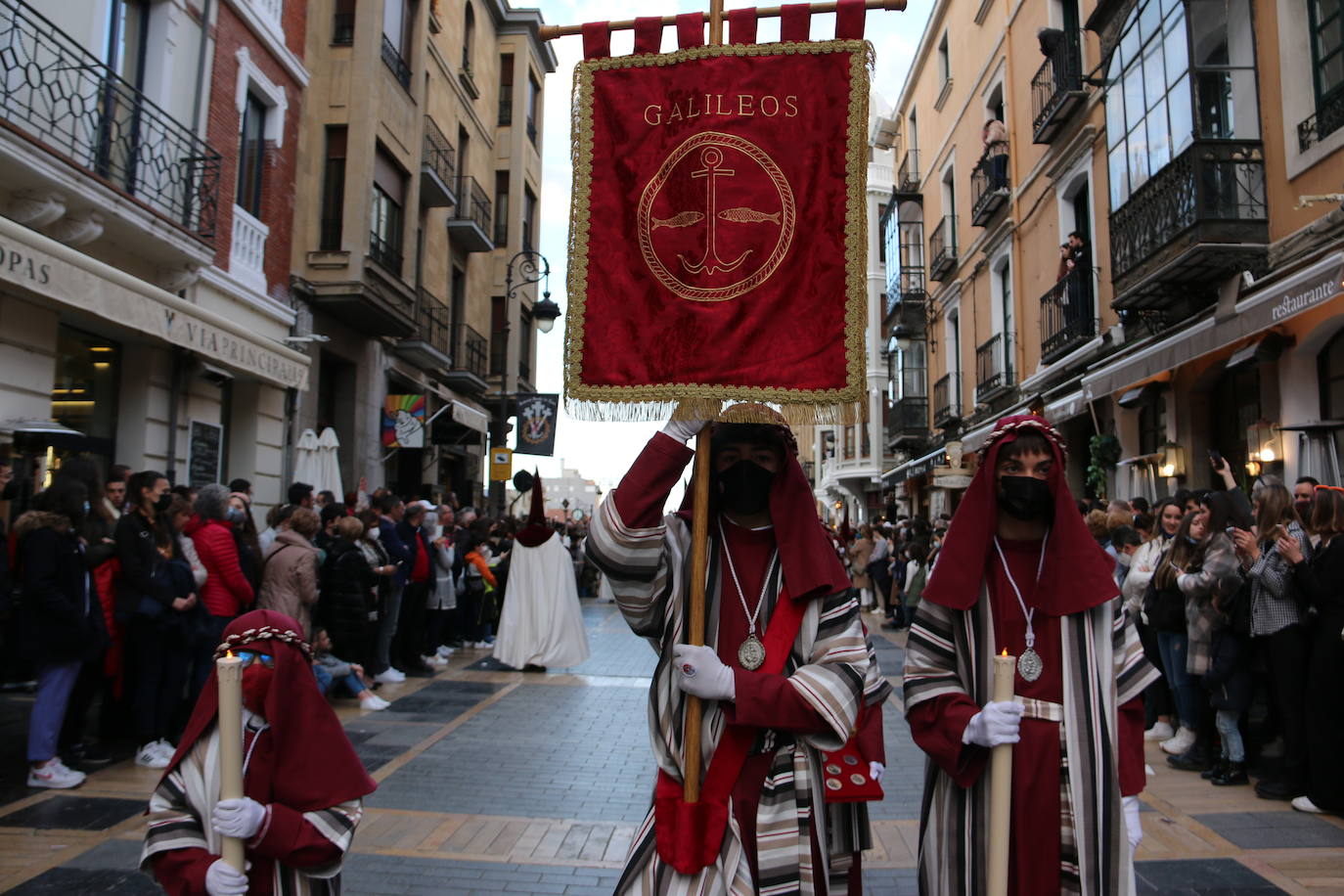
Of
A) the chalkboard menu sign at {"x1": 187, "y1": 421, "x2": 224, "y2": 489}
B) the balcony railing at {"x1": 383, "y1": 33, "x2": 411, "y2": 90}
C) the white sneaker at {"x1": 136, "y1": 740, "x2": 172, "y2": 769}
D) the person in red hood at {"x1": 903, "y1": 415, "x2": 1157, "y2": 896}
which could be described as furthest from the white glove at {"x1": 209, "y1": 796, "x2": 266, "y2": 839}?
the balcony railing at {"x1": 383, "y1": 33, "x2": 411, "y2": 90}

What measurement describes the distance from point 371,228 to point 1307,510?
14.9m

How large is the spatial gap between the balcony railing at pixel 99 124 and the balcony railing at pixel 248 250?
3.72ft

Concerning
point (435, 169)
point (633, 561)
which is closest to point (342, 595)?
point (633, 561)

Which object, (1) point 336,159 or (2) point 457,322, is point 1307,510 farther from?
(2) point 457,322

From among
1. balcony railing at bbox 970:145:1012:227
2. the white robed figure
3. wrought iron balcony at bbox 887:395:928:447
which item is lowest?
the white robed figure

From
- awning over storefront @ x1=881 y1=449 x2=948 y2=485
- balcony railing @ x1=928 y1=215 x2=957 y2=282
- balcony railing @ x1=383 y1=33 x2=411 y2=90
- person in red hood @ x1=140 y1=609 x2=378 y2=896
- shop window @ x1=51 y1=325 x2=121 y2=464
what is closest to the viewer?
person in red hood @ x1=140 y1=609 x2=378 y2=896

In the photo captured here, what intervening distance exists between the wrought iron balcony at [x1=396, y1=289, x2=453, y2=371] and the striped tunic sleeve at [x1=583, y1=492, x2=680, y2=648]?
54.1ft

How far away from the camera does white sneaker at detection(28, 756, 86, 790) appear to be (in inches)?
236

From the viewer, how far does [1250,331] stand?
823 centimetres

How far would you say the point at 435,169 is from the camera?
20.4 meters

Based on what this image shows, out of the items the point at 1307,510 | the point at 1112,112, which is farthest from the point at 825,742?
the point at 1112,112

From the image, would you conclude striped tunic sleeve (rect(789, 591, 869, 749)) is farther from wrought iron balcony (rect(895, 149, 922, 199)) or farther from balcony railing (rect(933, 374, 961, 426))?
wrought iron balcony (rect(895, 149, 922, 199))

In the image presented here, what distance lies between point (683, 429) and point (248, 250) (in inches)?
494

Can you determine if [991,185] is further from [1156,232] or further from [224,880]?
[224,880]
